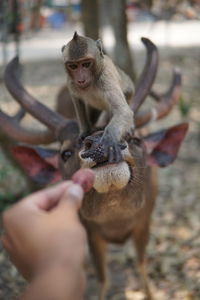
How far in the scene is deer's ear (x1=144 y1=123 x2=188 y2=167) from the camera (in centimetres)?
361

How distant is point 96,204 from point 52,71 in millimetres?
10134

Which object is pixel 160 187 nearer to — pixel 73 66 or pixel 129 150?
pixel 129 150

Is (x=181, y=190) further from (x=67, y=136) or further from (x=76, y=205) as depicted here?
(x=76, y=205)

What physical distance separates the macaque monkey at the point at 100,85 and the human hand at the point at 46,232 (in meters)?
0.80

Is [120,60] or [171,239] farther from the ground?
[120,60]

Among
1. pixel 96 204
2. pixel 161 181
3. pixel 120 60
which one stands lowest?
pixel 161 181

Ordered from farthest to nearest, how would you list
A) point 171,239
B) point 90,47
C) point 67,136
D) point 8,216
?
point 171,239, point 67,136, point 90,47, point 8,216

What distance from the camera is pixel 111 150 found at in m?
2.13

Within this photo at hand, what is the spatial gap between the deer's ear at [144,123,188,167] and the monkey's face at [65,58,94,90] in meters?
1.24

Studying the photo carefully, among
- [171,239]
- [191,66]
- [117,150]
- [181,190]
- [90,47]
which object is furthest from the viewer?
[191,66]

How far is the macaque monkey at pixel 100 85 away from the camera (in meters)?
2.25

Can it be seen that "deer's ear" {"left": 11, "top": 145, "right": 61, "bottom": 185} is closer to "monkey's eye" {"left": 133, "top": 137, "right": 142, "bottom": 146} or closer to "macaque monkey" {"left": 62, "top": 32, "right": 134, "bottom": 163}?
"monkey's eye" {"left": 133, "top": 137, "right": 142, "bottom": 146}

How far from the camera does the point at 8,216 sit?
1342 mm

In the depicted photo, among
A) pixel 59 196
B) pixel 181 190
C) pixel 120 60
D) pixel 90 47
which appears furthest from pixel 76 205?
pixel 120 60
